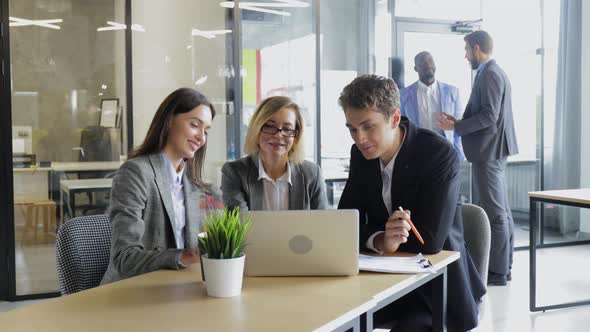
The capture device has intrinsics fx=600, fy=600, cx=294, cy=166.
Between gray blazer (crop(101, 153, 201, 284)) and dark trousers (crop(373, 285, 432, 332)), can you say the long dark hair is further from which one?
dark trousers (crop(373, 285, 432, 332))

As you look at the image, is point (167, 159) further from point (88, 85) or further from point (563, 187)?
point (563, 187)

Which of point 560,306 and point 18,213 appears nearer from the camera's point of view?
point 560,306

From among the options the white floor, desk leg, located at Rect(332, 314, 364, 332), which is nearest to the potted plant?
desk leg, located at Rect(332, 314, 364, 332)

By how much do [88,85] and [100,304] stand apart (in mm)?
3176

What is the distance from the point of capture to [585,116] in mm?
6023

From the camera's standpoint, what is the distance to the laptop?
5.36 ft

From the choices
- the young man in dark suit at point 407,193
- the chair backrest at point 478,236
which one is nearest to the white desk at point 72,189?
the young man in dark suit at point 407,193

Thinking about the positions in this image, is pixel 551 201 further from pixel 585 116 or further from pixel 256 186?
pixel 585 116

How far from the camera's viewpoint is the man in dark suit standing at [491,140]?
446 centimetres

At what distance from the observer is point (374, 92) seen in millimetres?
2020

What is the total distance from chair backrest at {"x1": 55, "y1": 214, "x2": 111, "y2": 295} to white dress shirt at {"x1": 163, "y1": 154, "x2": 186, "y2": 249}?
10.1 inches

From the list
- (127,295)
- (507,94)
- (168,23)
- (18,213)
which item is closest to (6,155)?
(18,213)

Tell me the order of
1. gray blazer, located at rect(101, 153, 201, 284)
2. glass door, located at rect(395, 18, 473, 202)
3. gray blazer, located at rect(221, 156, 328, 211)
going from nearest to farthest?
gray blazer, located at rect(101, 153, 201, 284) → gray blazer, located at rect(221, 156, 328, 211) → glass door, located at rect(395, 18, 473, 202)

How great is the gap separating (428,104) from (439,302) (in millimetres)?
3623
